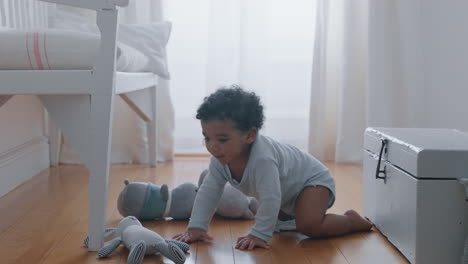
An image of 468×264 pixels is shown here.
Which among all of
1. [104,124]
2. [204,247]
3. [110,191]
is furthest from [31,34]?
[110,191]

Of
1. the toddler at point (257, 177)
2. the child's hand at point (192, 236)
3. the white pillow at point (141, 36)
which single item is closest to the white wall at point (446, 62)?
the toddler at point (257, 177)

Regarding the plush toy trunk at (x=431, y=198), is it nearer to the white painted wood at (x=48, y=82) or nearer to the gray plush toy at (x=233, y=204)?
the gray plush toy at (x=233, y=204)

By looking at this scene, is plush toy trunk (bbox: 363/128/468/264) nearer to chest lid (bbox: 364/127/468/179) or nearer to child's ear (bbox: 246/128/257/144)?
chest lid (bbox: 364/127/468/179)

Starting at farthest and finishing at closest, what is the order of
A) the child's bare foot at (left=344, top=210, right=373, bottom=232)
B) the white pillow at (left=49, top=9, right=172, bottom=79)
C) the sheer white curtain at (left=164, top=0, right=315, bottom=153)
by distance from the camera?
the sheer white curtain at (left=164, top=0, right=315, bottom=153) < the white pillow at (left=49, top=9, right=172, bottom=79) < the child's bare foot at (left=344, top=210, right=373, bottom=232)

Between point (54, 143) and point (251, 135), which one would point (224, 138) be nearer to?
point (251, 135)

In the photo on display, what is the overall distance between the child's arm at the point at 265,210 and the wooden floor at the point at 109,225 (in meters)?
0.03

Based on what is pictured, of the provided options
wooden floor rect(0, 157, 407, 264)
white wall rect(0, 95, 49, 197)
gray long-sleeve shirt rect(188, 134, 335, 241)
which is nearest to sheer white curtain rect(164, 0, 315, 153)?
white wall rect(0, 95, 49, 197)

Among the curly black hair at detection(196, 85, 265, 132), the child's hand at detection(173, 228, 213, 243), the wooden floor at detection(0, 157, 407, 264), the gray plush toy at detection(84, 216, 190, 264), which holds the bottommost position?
the wooden floor at detection(0, 157, 407, 264)

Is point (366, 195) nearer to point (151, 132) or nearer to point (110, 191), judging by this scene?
point (110, 191)

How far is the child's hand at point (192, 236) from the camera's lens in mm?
1631

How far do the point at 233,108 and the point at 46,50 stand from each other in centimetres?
45

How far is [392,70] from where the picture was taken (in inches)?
118

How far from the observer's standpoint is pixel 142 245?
145 centimetres

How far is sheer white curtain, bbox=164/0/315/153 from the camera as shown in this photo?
10.1 feet
